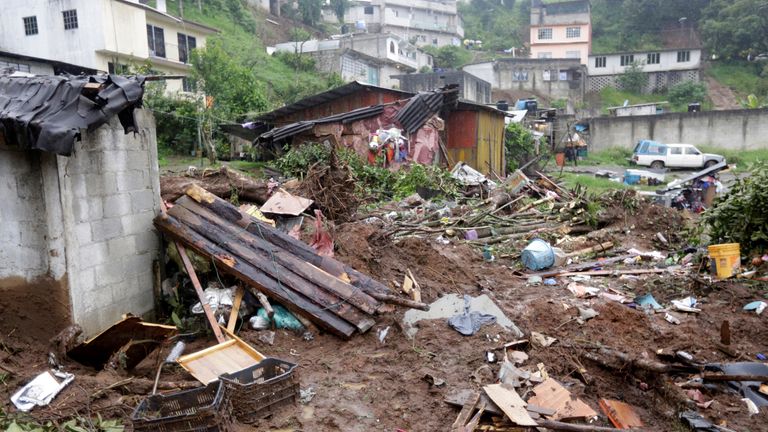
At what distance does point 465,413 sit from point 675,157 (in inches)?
1027

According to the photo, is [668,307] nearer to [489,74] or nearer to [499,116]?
[499,116]

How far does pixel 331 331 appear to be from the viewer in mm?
5906

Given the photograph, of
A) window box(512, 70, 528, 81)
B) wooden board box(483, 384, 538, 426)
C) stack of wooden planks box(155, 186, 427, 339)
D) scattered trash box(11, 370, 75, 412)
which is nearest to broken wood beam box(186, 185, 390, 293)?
stack of wooden planks box(155, 186, 427, 339)

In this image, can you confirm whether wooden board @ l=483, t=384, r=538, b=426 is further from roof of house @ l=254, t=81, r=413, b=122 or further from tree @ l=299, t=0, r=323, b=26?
tree @ l=299, t=0, r=323, b=26

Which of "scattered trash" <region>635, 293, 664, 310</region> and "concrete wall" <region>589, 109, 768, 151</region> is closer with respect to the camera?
"scattered trash" <region>635, 293, 664, 310</region>

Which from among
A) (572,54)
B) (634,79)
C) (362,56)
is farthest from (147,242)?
(572,54)

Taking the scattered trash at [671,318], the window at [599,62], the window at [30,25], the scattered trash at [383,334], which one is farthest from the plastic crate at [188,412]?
the window at [599,62]

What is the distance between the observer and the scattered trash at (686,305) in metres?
7.35

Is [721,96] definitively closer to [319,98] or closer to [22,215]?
[319,98]

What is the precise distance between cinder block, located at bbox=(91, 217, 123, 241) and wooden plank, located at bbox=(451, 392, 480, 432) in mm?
3848

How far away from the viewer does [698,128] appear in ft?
101

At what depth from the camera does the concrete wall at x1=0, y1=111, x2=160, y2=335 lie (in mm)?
5027

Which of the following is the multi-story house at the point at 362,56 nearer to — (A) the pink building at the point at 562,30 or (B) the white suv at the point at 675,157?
(A) the pink building at the point at 562,30

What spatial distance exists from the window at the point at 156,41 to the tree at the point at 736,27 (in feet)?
131
